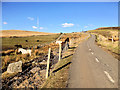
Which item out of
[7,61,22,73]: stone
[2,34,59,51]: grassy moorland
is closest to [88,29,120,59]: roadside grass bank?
[7,61,22,73]: stone

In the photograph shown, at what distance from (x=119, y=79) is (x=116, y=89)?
1.44 m

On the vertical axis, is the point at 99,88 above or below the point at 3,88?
above

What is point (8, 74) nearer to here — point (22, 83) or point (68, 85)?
point (22, 83)

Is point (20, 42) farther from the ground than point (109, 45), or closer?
farther from the ground

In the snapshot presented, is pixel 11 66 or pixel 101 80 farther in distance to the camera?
pixel 11 66

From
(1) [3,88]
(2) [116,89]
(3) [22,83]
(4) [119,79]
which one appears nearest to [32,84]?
(3) [22,83]

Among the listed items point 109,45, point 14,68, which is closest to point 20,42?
point 109,45

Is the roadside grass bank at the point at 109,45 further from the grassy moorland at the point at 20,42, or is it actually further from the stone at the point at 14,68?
the grassy moorland at the point at 20,42

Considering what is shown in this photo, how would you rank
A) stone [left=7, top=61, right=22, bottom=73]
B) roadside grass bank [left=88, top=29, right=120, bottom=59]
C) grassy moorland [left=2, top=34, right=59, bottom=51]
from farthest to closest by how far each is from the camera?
grassy moorland [left=2, top=34, right=59, bottom=51]
roadside grass bank [left=88, top=29, right=120, bottom=59]
stone [left=7, top=61, right=22, bottom=73]

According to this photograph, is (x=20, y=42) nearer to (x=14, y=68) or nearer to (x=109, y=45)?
(x=109, y=45)

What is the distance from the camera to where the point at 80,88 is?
5.32 m

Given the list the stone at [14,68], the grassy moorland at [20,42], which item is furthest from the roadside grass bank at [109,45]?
the grassy moorland at [20,42]

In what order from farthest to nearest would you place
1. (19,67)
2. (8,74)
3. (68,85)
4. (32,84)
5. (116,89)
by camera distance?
(19,67) → (8,74) → (32,84) → (68,85) → (116,89)

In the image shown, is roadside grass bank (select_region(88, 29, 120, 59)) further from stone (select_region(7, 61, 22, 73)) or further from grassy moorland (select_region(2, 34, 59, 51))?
grassy moorland (select_region(2, 34, 59, 51))
